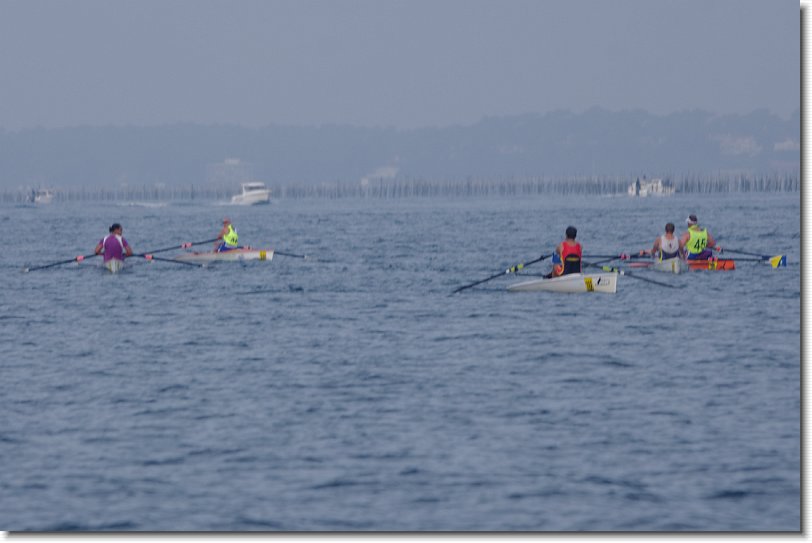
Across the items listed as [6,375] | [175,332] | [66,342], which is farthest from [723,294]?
[6,375]

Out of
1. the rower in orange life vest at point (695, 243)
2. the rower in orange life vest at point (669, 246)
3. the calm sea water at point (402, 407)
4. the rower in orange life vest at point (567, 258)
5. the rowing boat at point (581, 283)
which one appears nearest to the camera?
the calm sea water at point (402, 407)

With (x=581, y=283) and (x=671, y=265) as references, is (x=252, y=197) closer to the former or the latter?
(x=671, y=265)

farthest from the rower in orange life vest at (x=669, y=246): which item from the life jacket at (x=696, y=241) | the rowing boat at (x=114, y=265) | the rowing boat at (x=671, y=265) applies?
the rowing boat at (x=114, y=265)

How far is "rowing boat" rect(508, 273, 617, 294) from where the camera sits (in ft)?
124

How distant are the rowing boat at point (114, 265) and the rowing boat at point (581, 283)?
638 inches

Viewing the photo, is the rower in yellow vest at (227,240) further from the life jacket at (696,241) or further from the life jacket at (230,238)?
the life jacket at (696,241)

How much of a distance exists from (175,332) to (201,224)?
79167mm

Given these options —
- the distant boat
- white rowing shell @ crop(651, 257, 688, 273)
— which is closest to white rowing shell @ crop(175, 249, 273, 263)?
white rowing shell @ crop(651, 257, 688, 273)

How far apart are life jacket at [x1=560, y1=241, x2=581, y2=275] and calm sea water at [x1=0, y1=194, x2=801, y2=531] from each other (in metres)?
0.96

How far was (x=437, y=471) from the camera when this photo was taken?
711 inches

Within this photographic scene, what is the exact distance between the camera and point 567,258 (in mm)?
37625

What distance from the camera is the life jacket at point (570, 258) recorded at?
3728cm

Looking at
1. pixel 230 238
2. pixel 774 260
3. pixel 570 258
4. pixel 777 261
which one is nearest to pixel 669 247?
pixel 774 260

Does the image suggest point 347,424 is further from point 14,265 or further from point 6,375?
point 14,265
